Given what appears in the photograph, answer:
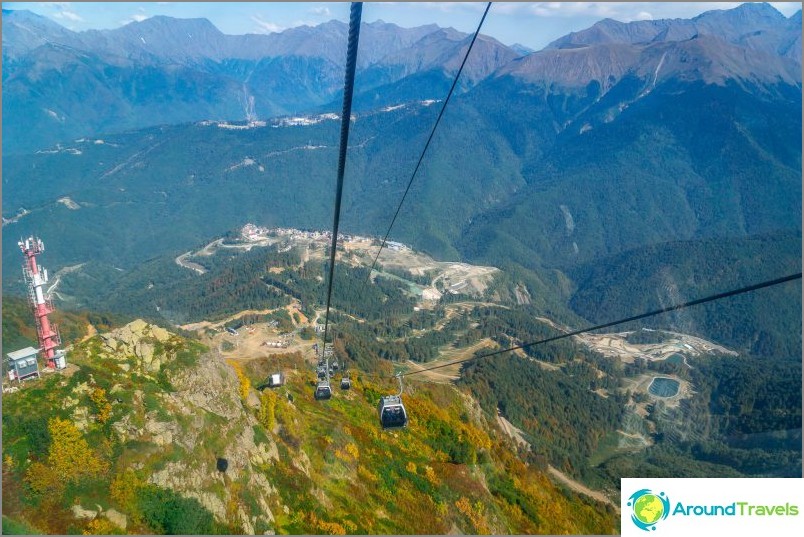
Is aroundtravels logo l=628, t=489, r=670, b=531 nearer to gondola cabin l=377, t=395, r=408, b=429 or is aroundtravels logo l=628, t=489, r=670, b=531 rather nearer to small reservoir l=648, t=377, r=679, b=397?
gondola cabin l=377, t=395, r=408, b=429

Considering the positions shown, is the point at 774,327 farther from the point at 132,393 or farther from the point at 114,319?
the point at 132,393

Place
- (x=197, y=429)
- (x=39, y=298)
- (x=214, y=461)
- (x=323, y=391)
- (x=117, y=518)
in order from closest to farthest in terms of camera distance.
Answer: (x=117, y=518) < (x=214, y=461) < (x=197, y=429) < (x=323, y=391) < (x=39, y=298)

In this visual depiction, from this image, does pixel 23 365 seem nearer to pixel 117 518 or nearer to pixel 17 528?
pixel 17 528

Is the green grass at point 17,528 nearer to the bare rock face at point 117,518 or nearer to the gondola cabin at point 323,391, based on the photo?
the bare rock face at point 117,518

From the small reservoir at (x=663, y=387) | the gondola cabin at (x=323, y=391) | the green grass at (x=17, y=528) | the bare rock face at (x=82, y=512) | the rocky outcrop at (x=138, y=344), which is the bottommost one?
the small reservoir at (x=663, y=387)

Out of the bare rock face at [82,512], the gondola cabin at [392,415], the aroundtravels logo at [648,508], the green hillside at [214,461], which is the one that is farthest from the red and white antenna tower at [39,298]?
the aroundtravels logo at [648,508]

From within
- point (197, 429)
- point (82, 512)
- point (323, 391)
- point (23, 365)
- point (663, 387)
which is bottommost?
point (663, 387)

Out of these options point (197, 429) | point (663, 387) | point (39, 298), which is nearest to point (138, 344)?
point (197, 429)
